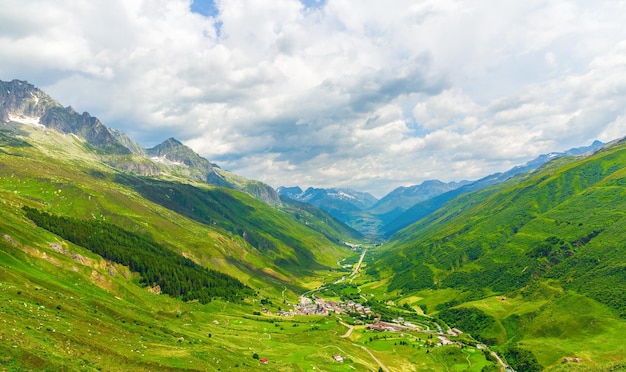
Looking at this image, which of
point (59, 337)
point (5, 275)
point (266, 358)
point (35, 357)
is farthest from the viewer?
point (266, 358)

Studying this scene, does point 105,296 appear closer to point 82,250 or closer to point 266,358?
point 82,250

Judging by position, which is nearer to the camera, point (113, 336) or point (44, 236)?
point (113, 336)

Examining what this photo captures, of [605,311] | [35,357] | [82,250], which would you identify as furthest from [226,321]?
[605,311]

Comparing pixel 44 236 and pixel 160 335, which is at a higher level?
pixel 44 236

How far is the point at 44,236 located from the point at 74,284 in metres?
53.0

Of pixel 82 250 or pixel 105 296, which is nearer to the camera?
pixel 105 296

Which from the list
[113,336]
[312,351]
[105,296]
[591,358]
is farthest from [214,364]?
[591,358]

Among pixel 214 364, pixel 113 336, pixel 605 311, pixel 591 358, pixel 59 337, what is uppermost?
pixel 59 337

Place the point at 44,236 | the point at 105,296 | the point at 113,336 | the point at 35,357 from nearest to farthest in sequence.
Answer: the point at 35,357
the point at 113,336
the point at 105,296
the point at 44,236

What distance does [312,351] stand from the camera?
144 m

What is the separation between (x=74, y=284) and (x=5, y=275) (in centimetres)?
4322

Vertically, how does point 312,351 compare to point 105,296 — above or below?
below

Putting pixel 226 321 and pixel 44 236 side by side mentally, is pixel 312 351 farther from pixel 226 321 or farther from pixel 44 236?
pixel 44 236

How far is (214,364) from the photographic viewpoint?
312 feet
